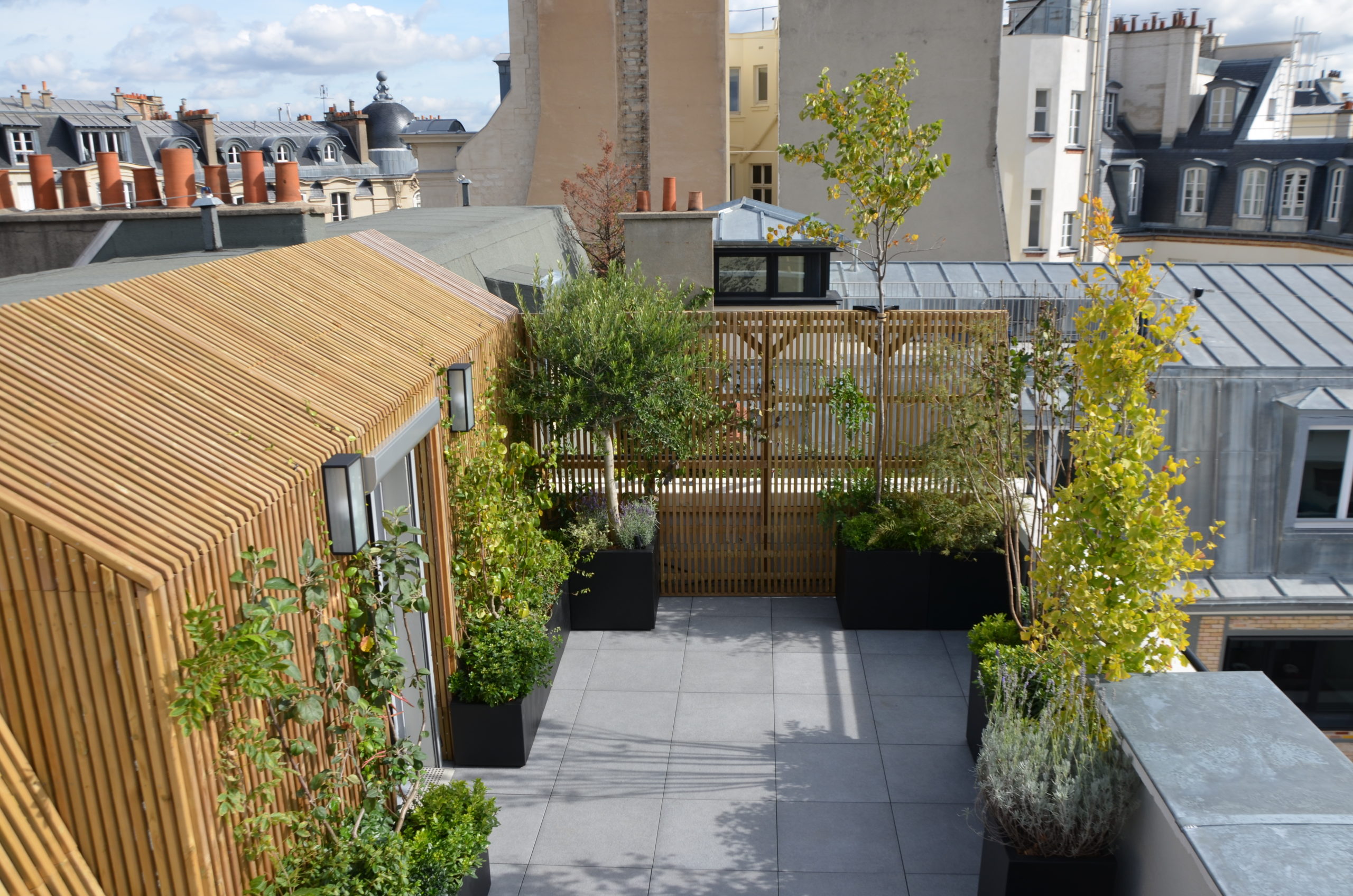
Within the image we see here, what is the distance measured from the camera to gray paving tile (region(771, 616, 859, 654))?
8133 mm

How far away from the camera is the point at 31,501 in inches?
119

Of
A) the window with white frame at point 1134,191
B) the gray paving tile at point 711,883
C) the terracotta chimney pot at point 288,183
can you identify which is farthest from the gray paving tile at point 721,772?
the window with white frame at point 1134,191

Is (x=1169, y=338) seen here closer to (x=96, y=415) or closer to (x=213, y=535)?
(x=213, y=535)

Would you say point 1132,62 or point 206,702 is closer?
point 206,702

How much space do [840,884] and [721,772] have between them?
1215 mm

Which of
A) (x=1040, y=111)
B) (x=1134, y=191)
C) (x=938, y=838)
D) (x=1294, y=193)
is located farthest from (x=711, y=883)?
(x=1134, y=191)

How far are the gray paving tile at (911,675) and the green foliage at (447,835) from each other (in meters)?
3.40

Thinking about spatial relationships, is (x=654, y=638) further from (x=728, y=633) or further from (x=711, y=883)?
(x=711, y=883)

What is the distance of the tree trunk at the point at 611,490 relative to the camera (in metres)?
8.20

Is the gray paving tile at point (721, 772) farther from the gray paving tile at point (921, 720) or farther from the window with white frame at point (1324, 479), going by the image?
the window with white frame at point (1324, 479)

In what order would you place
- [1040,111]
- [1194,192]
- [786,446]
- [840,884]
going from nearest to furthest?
[840,884] < [786,446] < [1040,111] < [1194,192]


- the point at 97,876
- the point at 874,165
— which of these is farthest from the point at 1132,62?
the point at 97,876

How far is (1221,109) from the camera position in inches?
1259

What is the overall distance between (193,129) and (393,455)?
136 ft
